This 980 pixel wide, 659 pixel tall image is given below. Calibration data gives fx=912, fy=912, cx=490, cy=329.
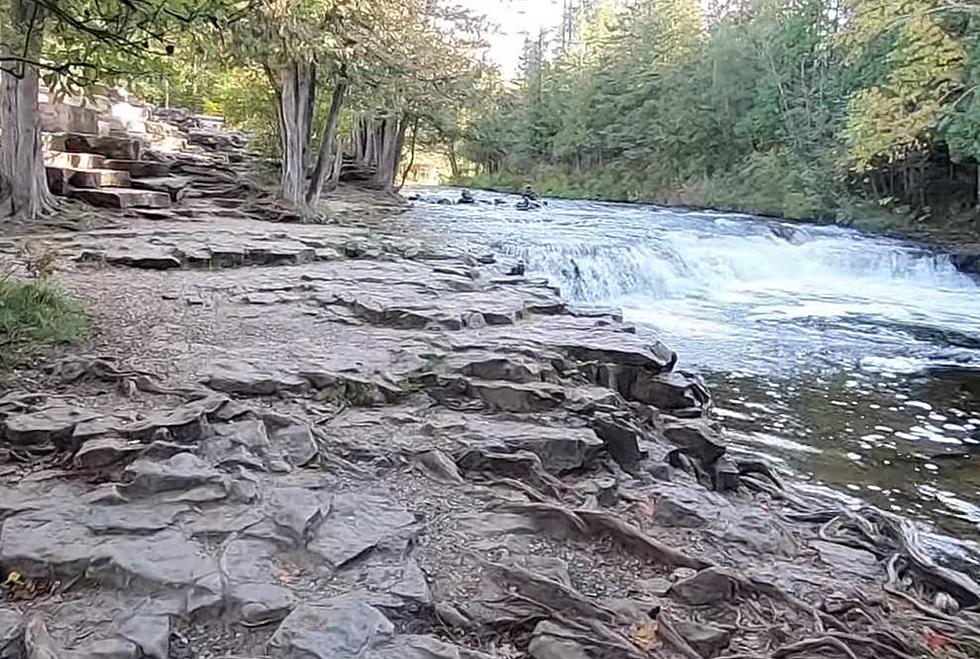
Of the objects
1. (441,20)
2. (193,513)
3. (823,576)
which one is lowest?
(823,576)

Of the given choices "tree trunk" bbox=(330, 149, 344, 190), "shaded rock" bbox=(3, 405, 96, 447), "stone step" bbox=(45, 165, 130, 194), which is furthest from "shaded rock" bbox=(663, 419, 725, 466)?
"tree trunk" bbox=(330, 149, 344, 190)

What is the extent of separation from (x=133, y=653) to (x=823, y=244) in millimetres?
13846

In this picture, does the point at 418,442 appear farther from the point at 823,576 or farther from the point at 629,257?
the point at 629,257

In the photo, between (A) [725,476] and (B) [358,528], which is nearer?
(B) [358,528]

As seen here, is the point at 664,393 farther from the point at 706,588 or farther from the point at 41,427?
the point at 41,427

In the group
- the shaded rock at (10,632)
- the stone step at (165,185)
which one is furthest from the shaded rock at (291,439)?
the stone step at (165,185)

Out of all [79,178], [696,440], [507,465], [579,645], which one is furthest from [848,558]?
[79,178]

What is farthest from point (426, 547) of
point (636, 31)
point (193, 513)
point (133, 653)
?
point (636, 31)

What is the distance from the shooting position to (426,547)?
2.61m

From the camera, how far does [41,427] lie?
3119mm

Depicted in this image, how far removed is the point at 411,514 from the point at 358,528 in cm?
21

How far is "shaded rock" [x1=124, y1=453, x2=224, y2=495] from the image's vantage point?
2703 mm

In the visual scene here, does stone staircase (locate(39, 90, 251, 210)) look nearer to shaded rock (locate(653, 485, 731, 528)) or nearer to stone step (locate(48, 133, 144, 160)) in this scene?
stone step (locate(48, 133, 144, 160))

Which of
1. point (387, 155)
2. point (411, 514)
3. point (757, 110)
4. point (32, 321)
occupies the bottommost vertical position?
point (411, 514)
